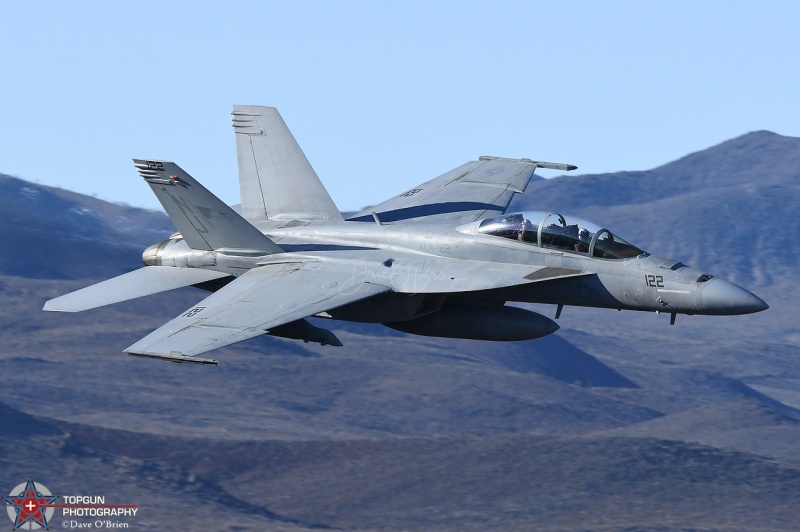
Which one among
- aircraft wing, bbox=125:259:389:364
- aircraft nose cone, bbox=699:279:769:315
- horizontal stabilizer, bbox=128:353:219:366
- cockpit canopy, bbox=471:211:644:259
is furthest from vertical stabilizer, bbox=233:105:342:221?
aircraft nose cone, bbox=699:279:769:315

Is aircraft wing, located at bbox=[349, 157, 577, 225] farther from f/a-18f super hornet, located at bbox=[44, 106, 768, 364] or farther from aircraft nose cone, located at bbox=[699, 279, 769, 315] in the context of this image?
aircraft nose cone, located at bbox=[699, 279, 769, 315]

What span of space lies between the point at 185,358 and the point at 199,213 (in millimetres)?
7278

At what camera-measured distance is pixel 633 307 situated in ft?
96.0

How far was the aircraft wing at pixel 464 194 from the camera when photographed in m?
35.7

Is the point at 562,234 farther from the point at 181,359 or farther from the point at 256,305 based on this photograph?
the point at 181,359

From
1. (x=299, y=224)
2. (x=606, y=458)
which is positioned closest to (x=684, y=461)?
(x=606, y=458)

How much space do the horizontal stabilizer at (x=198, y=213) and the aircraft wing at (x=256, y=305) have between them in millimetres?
915

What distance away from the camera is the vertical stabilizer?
36688 mm

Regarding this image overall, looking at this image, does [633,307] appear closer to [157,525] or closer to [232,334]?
[232,334]

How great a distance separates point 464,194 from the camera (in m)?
38.4

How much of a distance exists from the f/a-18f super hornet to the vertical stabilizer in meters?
0.92

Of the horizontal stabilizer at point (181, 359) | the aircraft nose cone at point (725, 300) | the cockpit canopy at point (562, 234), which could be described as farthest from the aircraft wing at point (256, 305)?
the aircraft nose cone at point (725, 300)

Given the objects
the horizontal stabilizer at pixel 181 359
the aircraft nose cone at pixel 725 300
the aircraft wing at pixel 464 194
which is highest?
the aircraft wing at pixel 464 194

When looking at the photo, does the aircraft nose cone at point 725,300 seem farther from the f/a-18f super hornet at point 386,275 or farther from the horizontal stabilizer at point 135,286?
the horizontal stabilizer at point 135,286
